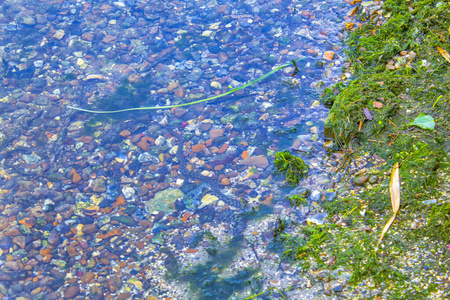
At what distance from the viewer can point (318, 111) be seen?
3602 millimetres

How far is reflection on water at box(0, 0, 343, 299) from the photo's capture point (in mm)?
2783

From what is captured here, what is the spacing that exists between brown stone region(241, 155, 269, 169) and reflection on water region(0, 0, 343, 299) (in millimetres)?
26

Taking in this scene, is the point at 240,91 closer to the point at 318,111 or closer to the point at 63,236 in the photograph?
the point at 318,111

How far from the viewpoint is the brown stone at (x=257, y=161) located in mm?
3330

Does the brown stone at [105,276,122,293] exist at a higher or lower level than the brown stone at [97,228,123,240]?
lower

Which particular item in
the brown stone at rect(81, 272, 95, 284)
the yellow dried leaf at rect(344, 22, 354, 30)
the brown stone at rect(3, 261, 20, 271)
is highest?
the yellow dried leaf at rect(344, 22, 354, 30)

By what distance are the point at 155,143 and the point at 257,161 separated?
1.30 metres

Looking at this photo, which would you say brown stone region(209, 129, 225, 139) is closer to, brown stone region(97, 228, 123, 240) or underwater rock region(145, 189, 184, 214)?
underwater rock region(145, 189, 184, 214)

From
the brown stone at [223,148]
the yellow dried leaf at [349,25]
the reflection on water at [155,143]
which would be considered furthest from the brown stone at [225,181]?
the yellow dried leaf at [349,25]

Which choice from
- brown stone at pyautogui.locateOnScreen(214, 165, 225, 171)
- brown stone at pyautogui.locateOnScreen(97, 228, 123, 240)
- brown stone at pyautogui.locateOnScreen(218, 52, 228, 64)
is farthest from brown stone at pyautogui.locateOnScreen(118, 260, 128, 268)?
brown stone at pyautogui.locateOnScreen(218, 52, 228, 64)

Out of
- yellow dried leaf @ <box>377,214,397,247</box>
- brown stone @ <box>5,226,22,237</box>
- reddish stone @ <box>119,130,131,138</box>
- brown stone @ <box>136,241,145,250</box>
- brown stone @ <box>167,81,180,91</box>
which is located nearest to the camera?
yellow dried leaf @ <box>377,214,397,247</box>

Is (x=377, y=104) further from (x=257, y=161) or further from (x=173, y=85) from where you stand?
(x=173, y=85)

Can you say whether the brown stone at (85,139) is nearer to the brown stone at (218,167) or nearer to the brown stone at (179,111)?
the brown stone at (179,111)

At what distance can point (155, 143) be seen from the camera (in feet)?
12.7
